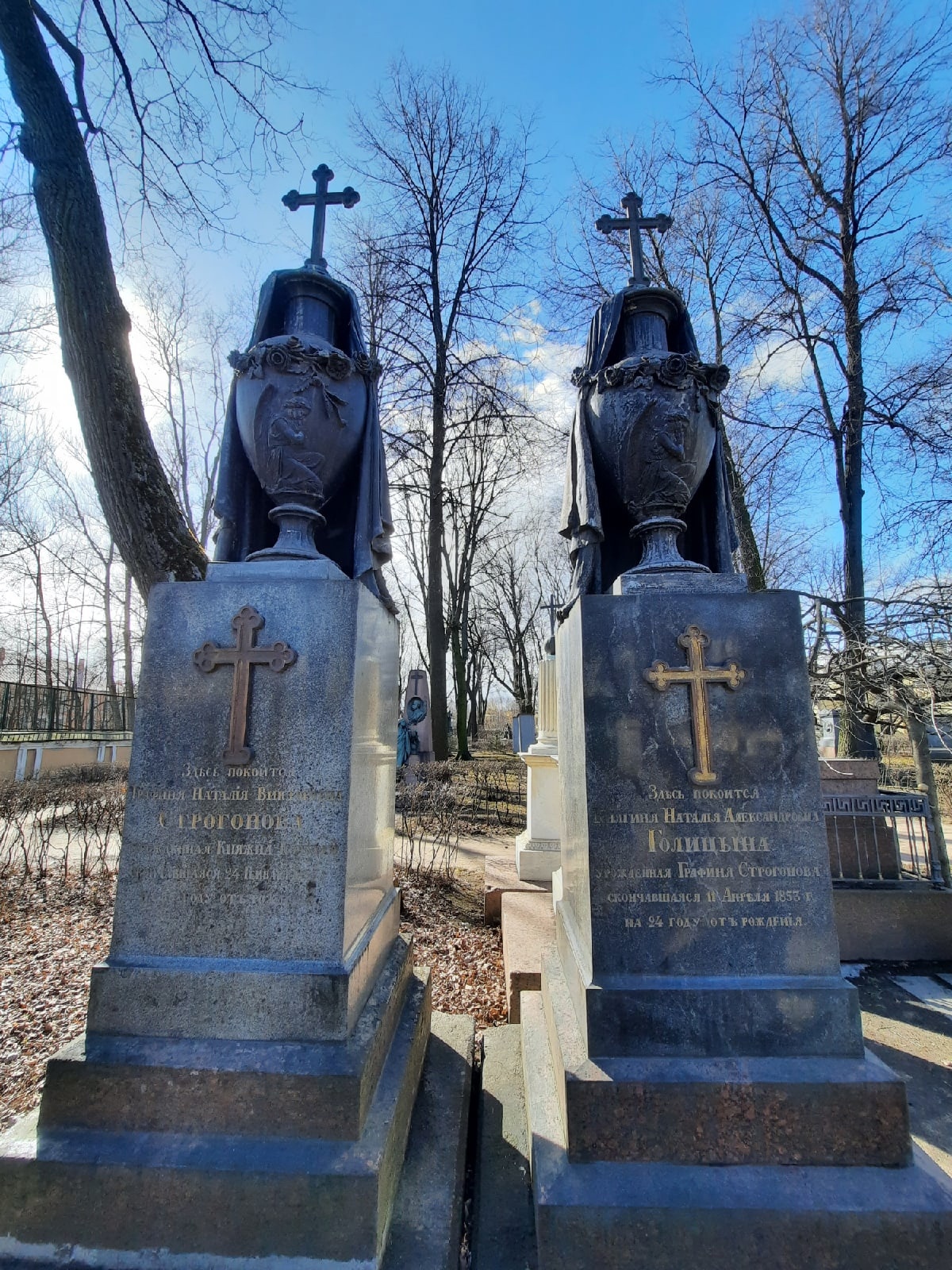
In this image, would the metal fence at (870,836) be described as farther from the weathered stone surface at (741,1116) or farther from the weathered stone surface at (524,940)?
the weathered stone surface at (741,1116)

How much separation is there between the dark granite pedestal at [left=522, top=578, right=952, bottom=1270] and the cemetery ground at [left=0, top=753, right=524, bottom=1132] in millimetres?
2491

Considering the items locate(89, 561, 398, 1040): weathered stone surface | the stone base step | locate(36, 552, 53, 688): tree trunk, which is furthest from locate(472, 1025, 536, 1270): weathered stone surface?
locate(36, 552, 53, 688): tree trunk

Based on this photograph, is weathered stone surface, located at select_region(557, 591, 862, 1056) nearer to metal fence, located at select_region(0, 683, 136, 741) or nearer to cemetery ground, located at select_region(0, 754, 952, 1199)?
cemetery ground, located at select_region(0, 754, 952, 1199)

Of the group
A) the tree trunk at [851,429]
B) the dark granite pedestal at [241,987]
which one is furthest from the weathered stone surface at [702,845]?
the tree trunk at [851,429]

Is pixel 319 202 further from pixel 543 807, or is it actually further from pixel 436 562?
pixel 436 562

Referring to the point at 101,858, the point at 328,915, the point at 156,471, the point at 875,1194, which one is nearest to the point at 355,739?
the point at 328,915

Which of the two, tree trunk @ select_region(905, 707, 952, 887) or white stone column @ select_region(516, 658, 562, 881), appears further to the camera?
white stone column @ select_region(516, 658, 562, 881)

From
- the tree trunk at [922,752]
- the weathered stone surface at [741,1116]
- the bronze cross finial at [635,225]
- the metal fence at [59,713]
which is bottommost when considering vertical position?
the weathered stone surface at [741,1116]

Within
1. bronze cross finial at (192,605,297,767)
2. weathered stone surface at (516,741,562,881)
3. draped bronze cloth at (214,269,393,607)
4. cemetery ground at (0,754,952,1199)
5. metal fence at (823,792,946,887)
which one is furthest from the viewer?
weathered stone surface at (516,741,562,881)

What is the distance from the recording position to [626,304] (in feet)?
11.6

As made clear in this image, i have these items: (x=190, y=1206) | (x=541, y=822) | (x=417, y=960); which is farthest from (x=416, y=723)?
(x=190, y=1206)

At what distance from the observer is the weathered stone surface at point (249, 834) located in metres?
2.30

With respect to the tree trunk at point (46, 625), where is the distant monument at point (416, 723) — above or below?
below

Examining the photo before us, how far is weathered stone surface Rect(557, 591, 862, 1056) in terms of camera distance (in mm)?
2318
